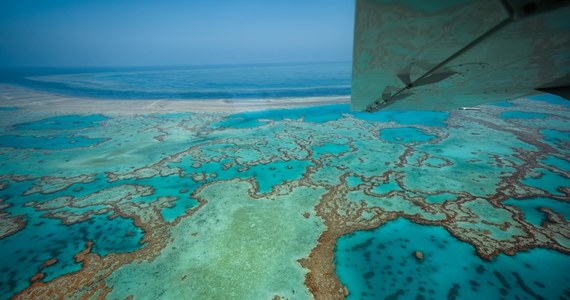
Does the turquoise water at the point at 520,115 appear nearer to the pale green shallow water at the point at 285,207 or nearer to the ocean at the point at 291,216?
the pale green shallow water at the point at 285,207

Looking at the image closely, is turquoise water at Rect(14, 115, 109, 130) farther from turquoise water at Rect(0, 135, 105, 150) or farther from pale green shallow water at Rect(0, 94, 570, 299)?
pale green shallow water at Rect(0, 94, 570, 299)

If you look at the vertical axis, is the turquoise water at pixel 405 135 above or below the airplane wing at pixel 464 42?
below

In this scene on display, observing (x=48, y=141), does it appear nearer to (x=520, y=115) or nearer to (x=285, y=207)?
(x=285, y=207)

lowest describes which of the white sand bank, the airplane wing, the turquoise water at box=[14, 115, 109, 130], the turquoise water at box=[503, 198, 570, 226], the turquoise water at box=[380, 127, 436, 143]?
the turquoise water at box=[503, 198, 570, 226]

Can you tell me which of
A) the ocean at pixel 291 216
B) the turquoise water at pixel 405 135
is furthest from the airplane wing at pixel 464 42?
the turquoise water at pixel 405 135

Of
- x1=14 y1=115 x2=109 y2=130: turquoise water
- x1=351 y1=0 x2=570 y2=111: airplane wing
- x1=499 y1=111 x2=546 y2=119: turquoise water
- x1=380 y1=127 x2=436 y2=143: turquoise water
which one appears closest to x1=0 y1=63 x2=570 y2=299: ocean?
x1=380 y1=127 x2=436 y2=143: turquoise water

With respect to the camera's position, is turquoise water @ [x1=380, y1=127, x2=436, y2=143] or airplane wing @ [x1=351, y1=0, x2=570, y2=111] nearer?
airplane wing @ [x1=351, y1=0, x2=570, y2=111]

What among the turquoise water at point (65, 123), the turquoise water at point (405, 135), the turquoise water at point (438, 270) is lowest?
→ the turquoise water at point (438, 270)
